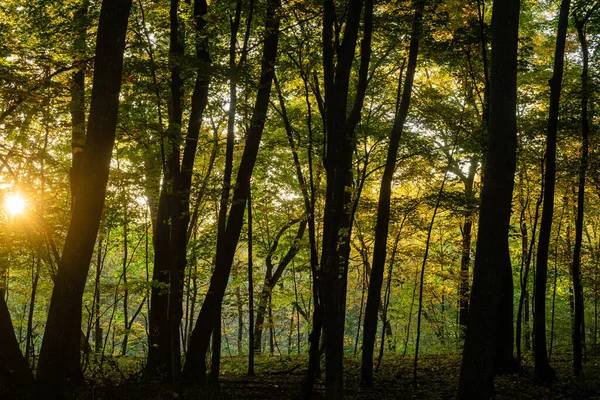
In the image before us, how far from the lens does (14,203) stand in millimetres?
8734

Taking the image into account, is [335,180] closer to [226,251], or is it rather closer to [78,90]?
[226,251]

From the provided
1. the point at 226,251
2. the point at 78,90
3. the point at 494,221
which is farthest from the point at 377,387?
the point at 78,90

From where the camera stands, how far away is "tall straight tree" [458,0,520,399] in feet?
17.4

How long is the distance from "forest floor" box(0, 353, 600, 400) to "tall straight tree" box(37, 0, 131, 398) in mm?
1402

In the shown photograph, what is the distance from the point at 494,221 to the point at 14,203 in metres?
8.76

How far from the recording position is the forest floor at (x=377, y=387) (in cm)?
753

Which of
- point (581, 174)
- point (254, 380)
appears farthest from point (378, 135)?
point (254, 380)

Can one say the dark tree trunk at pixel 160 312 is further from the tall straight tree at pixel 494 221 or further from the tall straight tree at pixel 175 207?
the tall straight tree at pixel 494 221

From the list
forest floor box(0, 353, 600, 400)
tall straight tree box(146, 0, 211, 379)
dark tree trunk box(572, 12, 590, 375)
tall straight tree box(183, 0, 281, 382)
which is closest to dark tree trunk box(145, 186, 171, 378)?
tall straight tree box(146, 0, 211, 379)

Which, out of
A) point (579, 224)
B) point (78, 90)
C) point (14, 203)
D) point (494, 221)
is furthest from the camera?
point (579, 224)

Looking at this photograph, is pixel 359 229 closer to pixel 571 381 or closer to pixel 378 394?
pixel 378 394

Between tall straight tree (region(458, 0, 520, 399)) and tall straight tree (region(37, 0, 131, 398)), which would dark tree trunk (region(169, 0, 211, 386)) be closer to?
tall straight tree (region(37, 0, 131, 398))

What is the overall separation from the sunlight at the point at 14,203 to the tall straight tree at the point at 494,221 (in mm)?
8287

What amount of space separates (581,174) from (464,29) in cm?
443
